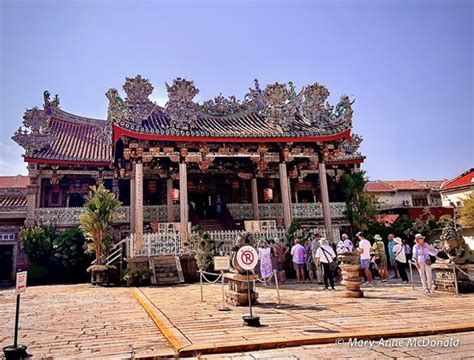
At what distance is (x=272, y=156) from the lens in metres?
17.1

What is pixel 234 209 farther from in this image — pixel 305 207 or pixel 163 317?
pixel 163 317

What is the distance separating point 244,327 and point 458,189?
32824mm

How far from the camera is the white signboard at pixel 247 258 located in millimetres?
6633

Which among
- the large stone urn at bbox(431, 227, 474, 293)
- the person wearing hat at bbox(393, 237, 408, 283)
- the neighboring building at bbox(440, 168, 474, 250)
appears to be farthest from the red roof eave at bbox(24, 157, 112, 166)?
the neighboring building at bbox(440, 168, 474, 250)

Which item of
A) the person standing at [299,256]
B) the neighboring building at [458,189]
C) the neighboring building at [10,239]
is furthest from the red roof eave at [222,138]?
the neighboring building at [458,189]

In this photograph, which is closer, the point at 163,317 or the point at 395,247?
the point at 163,317

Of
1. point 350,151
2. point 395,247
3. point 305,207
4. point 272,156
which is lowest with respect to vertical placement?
point 395,247

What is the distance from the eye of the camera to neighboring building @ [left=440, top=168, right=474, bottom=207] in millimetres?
30109

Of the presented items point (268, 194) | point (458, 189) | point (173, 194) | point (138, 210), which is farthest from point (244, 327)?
point (458, 189)

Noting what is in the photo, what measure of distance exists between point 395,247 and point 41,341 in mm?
10211

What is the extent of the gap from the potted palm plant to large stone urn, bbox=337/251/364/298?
32.7ft

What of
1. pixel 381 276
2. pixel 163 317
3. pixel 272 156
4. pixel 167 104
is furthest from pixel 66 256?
pixel 381 276

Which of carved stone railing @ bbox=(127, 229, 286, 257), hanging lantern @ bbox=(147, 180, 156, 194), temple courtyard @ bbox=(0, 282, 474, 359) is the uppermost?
hanging lantern @ bbox=(147, 180, 156, 194)

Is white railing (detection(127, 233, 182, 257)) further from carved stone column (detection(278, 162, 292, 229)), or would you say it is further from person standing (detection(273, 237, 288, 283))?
carved stone column (detection(278, 162, 292, 229))
